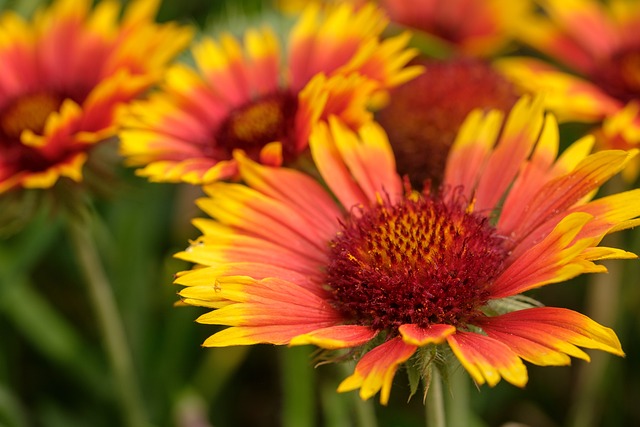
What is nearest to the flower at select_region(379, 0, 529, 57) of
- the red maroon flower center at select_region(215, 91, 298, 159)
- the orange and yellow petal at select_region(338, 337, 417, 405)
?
the red maroon flower center at select_region(215, 91, 298, 159)

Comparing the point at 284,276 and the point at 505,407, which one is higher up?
the point at 284,276

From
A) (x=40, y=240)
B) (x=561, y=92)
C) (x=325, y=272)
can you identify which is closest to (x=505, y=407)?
(x=561, y=92)

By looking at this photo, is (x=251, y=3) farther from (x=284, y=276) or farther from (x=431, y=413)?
(x=431, y=413)

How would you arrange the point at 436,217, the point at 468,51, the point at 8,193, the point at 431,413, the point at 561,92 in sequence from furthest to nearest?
the point at 468,51, the point at 561,92, the point at 8,193, the point at 436,217, the point at 431,413

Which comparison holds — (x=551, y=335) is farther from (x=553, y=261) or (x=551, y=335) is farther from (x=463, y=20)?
(x=463, y=20)

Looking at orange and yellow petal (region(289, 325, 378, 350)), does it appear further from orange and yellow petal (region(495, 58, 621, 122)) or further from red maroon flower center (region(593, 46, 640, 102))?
red maroon flower center (region(593, 46, 640, 102))

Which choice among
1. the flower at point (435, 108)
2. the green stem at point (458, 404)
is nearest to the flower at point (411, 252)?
the flower at point (435, 108)

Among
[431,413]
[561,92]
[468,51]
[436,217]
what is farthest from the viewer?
[468,51]
